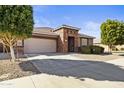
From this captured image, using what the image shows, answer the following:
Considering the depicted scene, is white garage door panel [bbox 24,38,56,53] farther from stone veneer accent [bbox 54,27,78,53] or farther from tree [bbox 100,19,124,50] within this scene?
tree [bbox 100,19,124,50]

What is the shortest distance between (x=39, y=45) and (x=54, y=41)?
245 centimetres

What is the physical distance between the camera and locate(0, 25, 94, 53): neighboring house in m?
21.5

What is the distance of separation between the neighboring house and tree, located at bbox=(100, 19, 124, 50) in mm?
5011

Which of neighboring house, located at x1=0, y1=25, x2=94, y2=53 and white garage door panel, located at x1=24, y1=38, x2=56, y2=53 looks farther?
neighboring house, located at x1=0, y1=25, x2=94, y2=53

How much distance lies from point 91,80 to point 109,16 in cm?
1630

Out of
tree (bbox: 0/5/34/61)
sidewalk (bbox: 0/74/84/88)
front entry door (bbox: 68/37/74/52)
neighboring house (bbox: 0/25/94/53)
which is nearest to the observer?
sidewalk (bbox: 0/74/84/88)

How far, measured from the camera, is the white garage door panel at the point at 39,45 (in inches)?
833

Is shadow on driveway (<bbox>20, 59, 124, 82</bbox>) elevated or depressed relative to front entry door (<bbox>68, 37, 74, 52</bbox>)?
depressed

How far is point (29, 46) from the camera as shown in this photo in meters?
21.3

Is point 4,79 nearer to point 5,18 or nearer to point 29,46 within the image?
point 5,18

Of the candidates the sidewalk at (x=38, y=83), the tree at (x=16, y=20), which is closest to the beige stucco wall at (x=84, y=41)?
the tree at (x=16, y=20)

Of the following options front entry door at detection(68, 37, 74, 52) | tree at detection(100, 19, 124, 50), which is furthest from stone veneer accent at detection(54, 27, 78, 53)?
tree at detection(100, 19, 124, 50)

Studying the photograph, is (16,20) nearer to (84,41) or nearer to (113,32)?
(113,32)
